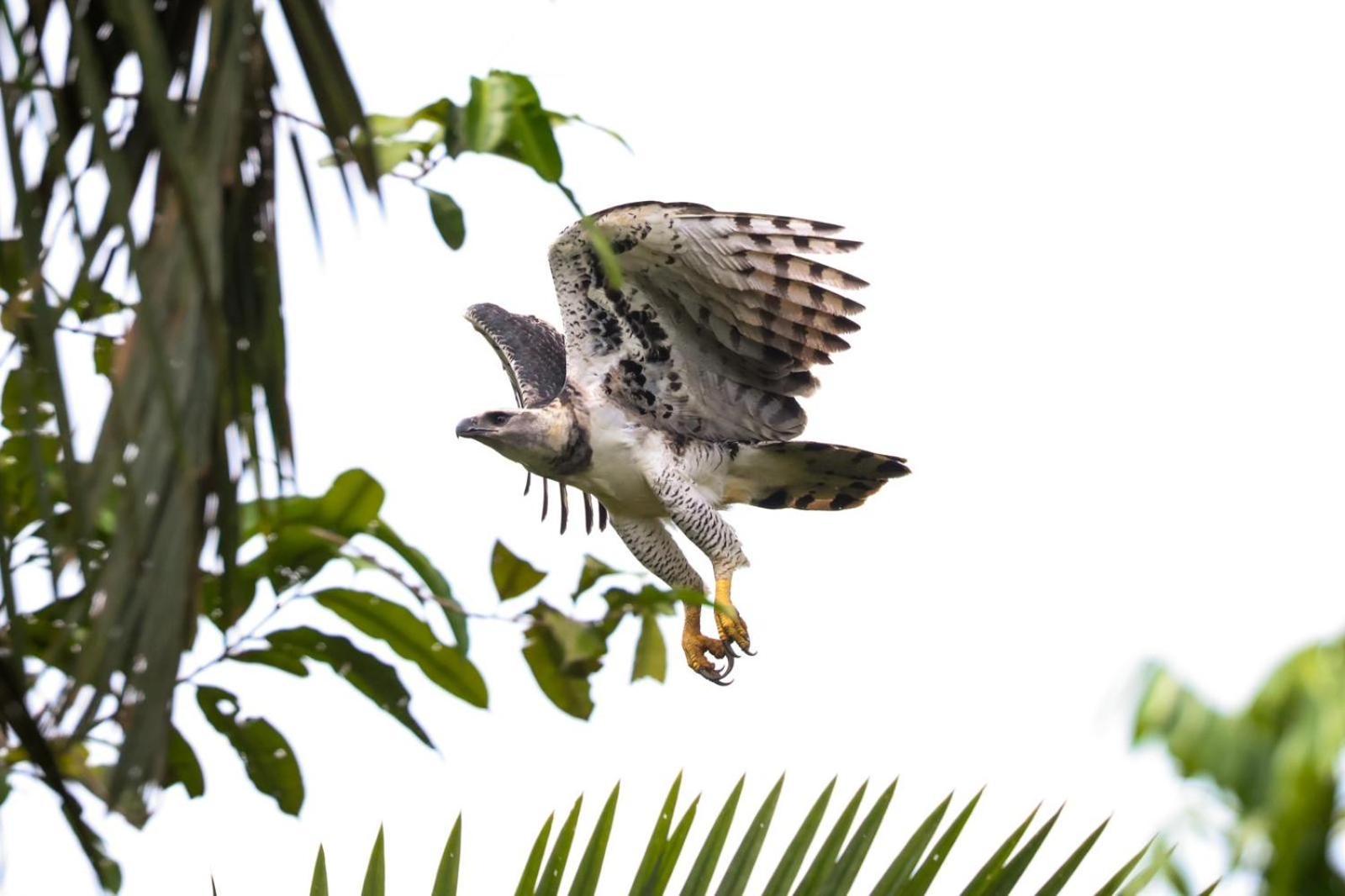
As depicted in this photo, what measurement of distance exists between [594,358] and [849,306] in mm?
703

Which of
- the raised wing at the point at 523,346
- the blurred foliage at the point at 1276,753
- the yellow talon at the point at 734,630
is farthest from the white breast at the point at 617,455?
the blurred foliage at the point at 1276,753

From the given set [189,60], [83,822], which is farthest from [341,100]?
[83,822]

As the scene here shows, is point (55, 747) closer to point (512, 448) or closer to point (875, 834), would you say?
point (875, 834)

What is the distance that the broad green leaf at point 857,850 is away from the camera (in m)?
3.49

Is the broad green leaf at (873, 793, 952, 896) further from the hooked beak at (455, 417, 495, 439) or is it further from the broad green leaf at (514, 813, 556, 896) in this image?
the hooked beak at (455, 417, 495, 439)

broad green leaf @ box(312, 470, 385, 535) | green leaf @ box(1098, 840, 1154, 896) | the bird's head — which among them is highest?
the bird's head

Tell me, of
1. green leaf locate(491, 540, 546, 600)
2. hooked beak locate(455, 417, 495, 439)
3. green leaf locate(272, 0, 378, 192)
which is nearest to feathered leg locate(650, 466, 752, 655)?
hooked beak locate(455, 417, 495, 439)

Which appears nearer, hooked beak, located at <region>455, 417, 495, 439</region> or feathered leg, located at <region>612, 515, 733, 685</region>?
feathered leg, located at <region>612, 515, 733, 685</region>

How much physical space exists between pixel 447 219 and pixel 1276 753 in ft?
5.01

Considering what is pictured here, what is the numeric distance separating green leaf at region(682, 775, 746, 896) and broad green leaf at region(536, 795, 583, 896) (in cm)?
25

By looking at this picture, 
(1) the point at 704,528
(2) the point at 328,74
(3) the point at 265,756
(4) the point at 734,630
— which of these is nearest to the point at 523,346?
(1) the point at 704,528

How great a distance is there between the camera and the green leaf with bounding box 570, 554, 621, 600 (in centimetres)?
236

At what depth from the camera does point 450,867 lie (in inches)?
138

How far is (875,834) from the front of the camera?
3541mm
